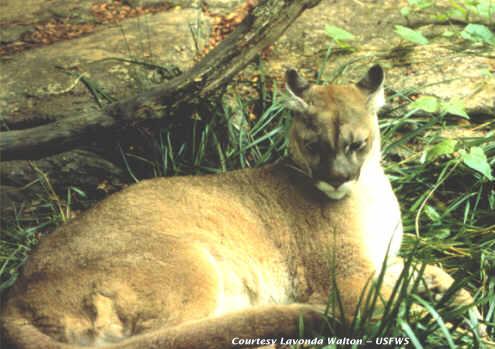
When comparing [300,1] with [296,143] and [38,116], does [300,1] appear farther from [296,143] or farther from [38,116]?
[38,116]

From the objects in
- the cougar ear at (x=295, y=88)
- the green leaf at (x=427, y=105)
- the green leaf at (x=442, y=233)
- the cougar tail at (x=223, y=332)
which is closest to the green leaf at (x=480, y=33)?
the green leaf at (x=427, y=105)

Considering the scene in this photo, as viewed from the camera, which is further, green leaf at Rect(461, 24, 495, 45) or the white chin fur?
green leaf at Rect(461, 24, 495, 45)

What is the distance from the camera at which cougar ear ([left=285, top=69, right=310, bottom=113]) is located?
468 centimetres

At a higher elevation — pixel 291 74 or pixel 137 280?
pixel 291 74

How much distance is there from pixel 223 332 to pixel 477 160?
259cm

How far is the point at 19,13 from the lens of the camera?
27.1ft

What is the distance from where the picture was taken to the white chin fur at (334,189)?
449 cm

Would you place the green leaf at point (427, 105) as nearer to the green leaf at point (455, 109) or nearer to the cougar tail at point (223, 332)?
the green leaf at point (455, 109)

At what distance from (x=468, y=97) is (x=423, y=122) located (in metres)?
0.53

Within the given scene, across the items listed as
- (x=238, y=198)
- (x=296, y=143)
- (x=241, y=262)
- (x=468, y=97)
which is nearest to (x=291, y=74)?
(x=296, y=143)

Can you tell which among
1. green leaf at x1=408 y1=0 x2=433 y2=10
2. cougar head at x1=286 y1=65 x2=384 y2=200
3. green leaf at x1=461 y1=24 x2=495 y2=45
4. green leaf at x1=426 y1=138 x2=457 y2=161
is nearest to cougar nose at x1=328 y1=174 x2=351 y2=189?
cougar head at x1=286 y1=65 x2=384 y2=200

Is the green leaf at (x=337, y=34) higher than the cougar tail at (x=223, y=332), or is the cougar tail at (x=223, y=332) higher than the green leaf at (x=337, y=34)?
the green leaf at (x=337, y=34)

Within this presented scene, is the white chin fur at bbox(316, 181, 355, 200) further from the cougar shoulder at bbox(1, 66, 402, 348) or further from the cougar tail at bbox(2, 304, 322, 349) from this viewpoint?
the cougar tail at bbox(2, 304, 322, 349)
